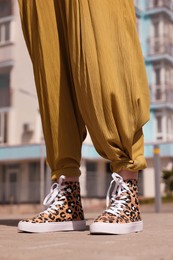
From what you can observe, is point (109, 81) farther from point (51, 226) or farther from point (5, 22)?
point (5, 22)

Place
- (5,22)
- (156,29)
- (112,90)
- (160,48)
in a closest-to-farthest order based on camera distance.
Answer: (112,90) < (5,22) < (160,48) < (156,29)

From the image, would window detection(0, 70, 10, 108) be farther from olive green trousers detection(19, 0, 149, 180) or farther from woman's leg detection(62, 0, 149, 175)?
woman's leg detection(62, 0, 149, 175)

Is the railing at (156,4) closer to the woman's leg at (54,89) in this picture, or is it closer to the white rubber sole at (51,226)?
the woman's leg at (54,89)

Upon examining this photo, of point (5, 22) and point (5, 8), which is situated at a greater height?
point (5, 8)

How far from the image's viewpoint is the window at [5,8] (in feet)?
75.3

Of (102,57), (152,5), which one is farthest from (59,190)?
(152,5)

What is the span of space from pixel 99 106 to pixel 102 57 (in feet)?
0.56

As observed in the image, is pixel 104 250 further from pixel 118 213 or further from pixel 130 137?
pixel 130 137

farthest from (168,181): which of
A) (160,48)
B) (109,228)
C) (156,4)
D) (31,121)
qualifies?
(109,228)

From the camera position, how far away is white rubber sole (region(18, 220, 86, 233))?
170cm

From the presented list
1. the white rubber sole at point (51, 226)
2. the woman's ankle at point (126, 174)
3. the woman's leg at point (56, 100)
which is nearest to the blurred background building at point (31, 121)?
the woman's leg at point (56, 100)

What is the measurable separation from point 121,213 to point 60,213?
0.90ft

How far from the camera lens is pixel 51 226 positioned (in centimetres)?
175

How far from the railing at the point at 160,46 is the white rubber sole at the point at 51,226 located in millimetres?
22310
